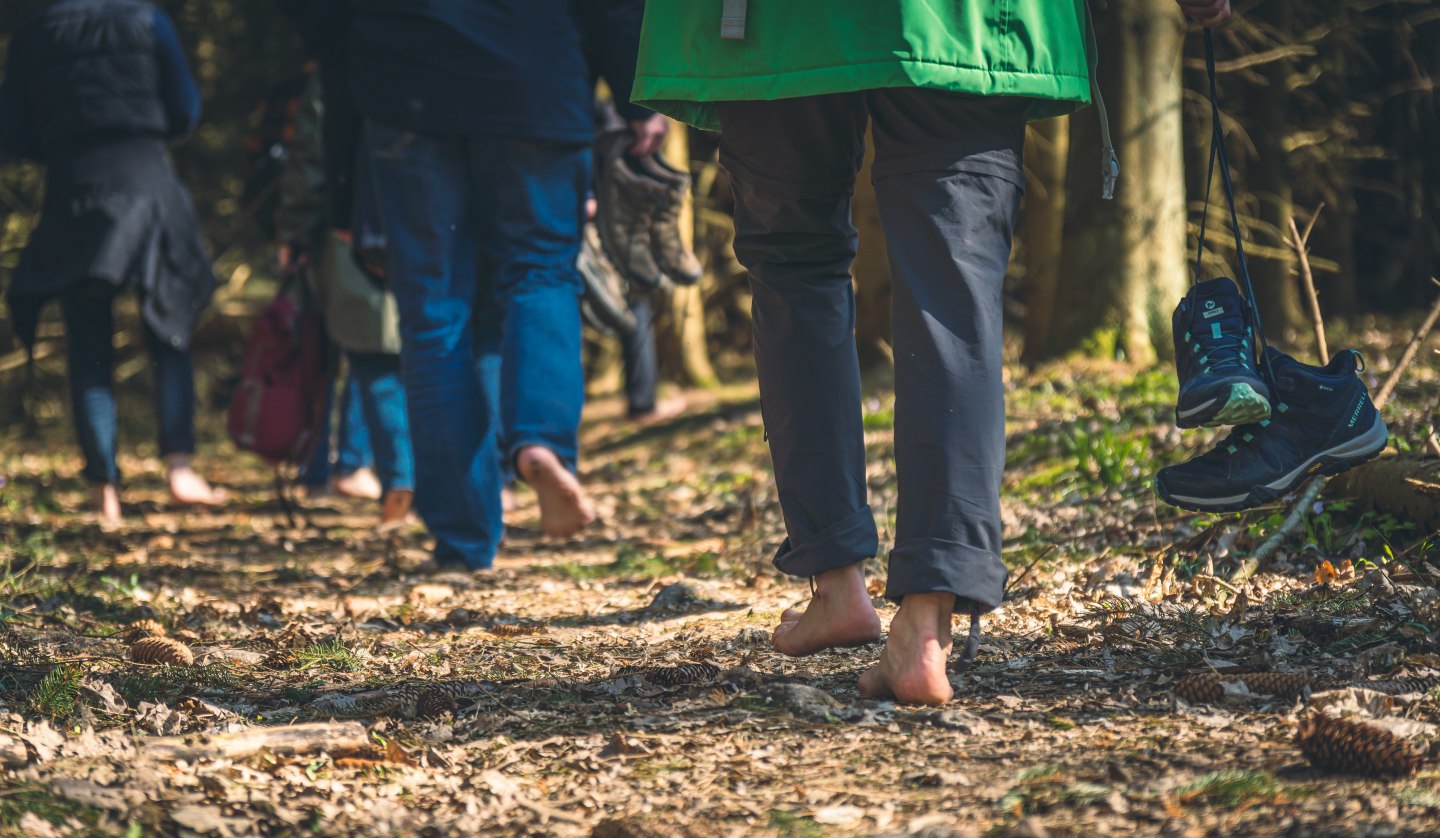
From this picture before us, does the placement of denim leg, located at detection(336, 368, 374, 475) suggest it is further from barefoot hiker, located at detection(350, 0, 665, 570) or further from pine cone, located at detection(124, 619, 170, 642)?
pine cone, located at detection(124, 619, 170, 642)

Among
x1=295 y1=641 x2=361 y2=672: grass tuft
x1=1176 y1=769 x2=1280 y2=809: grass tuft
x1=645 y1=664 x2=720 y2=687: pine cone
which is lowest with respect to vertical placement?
x1=295 y1=641 x2=361 y2=672: grass tuft

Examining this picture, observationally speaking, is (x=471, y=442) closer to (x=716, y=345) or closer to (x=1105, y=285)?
(x=1105, y=285)

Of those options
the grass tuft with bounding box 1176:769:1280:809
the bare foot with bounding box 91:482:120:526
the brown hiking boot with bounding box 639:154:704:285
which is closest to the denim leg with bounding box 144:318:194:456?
the bare foot with bounding box 91:482:120:526

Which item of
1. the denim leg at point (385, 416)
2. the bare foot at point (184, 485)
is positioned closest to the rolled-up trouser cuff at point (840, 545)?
the denim leg at point (385, 416)

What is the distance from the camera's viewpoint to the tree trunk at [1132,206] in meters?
5.61

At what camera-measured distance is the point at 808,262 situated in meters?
2.39

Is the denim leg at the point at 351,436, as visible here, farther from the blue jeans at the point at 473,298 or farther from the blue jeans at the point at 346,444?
the blue jeans at the point at 473,298

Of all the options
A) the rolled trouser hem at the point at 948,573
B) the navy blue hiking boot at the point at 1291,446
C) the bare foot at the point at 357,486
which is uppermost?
the navy blue hiking boot at the point at 1291,446

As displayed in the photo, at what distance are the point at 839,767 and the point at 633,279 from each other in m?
2.80

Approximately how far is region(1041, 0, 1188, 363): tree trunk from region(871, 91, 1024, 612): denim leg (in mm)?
3533

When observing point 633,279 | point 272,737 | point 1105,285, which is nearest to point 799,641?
point 272,737

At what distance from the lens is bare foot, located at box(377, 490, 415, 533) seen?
501 cm

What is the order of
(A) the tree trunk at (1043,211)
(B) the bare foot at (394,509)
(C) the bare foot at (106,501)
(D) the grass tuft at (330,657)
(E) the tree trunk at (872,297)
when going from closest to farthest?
(D) the grass tuft at (330,657), (B) the bare foot at (394,509), (C) the bare foot at (106,501), (E) the tree trunk at (872,297), (A) the tree trunk at (1043,211)

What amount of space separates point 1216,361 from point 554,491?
185 centimetres
